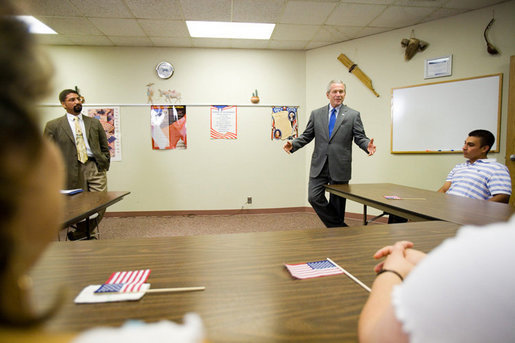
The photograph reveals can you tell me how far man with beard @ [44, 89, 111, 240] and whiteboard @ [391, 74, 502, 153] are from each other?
4005 millimetres

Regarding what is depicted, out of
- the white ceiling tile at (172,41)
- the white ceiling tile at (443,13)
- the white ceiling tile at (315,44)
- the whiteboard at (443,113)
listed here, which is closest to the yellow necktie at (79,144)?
the white ceiling tile at (172,41)

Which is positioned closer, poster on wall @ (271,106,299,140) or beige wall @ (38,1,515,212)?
beige wall @ (38,1,515,212)

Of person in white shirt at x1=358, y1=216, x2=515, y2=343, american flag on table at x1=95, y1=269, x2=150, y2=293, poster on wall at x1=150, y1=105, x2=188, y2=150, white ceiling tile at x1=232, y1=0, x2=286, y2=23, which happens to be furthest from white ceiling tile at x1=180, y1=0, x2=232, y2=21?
person in white shirt at x1=358, y1=216, x2=515, y2=343

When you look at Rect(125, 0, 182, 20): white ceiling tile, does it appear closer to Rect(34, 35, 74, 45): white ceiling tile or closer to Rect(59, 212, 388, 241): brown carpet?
Rect(34, 35, 74, 45): white ceiling tile

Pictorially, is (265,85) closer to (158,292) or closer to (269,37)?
(269,37)

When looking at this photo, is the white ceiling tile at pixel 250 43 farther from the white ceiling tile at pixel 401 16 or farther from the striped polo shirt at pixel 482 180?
the striped polo shirt at pixel 482 180

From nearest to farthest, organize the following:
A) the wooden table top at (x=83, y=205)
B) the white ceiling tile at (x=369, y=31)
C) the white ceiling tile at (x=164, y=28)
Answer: the wooden table top at (x=83, y=205) < the white ceiling tile at (x=164, y=28) < the white ceiling tile at (x=369, y=31)

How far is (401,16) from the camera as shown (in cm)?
340

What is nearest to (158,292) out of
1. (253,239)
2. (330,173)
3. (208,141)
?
(253,239)

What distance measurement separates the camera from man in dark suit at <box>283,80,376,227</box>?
2.92 m

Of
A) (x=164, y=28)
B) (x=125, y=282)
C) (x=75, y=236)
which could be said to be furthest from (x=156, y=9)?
(x=125, y=282)

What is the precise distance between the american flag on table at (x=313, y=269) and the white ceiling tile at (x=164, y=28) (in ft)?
12.3

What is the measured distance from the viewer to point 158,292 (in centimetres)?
61

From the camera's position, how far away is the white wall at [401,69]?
10.3 ft
